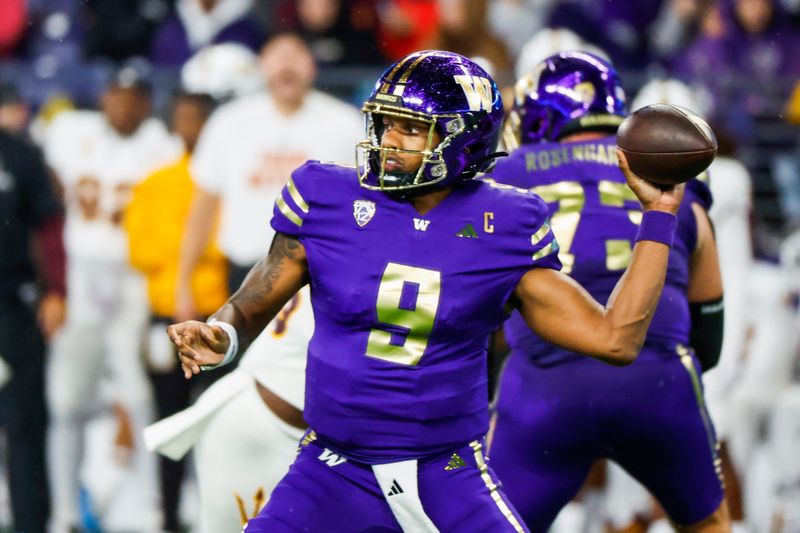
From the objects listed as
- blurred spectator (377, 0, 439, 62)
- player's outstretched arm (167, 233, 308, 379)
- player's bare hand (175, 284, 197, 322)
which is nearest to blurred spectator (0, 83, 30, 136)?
player's bare hand (175, 284, 197, 322)

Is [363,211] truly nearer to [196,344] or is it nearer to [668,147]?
[196,344]

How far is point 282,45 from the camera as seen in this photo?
768cm

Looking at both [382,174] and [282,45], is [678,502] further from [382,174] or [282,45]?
[282,45]

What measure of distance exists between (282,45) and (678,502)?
151 inches

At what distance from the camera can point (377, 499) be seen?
12.4 feet

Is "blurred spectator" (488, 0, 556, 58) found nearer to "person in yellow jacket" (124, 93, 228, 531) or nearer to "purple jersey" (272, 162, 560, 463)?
"person in yellow jacket" (124, 93, 228, 531)

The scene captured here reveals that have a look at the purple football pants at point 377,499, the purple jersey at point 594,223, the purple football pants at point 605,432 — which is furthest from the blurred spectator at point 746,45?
the purple football pants at point 377,499

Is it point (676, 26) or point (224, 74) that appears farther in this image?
point (676, 26)

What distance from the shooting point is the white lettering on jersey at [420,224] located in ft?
12.5

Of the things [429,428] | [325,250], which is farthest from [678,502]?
[325,250]

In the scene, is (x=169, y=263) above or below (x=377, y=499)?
below

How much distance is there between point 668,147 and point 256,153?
4079 millimetres

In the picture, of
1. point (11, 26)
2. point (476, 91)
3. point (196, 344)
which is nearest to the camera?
point (196, 344)

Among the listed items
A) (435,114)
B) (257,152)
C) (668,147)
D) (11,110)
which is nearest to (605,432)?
(668,147)
